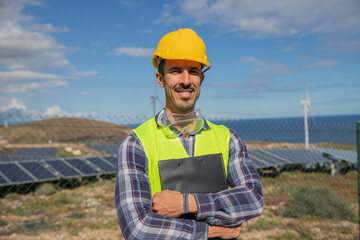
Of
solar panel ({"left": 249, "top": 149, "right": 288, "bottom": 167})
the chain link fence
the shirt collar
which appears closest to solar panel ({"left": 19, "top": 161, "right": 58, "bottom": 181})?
the chain link fence

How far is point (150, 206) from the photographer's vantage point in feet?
5.62

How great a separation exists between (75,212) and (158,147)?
6.88 meters

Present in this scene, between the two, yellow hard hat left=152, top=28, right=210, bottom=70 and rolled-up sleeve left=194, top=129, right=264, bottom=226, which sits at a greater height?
yellow hard hat left=152, top=28, right=210, bottom=70

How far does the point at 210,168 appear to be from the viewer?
6.19 feet

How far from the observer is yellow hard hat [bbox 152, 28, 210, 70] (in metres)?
1.87

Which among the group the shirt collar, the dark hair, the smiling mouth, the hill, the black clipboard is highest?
the dark hair

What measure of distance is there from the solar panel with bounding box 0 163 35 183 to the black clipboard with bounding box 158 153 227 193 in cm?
814

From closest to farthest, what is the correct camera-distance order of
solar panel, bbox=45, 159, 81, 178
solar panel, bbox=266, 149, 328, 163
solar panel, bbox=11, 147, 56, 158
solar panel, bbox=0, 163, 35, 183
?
solar panel, bbox=0, 163, 35, 183 → solar panel, bbox=45, 159, 81, 178 → solar panel, bbox=11, 147, 56, 158 → solar panel, bbox=266, 149, 328, 163

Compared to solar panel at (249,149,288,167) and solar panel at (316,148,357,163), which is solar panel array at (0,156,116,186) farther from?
solar panel at (316,148,357,163)

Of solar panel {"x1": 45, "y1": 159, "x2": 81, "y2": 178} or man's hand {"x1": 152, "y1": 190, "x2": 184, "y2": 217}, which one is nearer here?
man's hand {"x1": 152, "y1": 190, "x2": 184, "y2": 217}

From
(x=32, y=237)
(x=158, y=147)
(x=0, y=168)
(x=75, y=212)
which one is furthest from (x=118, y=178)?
(x=0, y=168)

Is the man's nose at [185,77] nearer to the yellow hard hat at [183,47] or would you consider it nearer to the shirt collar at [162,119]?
the yellow hard hat at [183,47]

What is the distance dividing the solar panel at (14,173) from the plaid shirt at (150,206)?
803 cm

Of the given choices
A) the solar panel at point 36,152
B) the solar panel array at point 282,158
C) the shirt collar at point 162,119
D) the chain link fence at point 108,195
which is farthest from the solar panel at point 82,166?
the shirt collar at point 162,119
